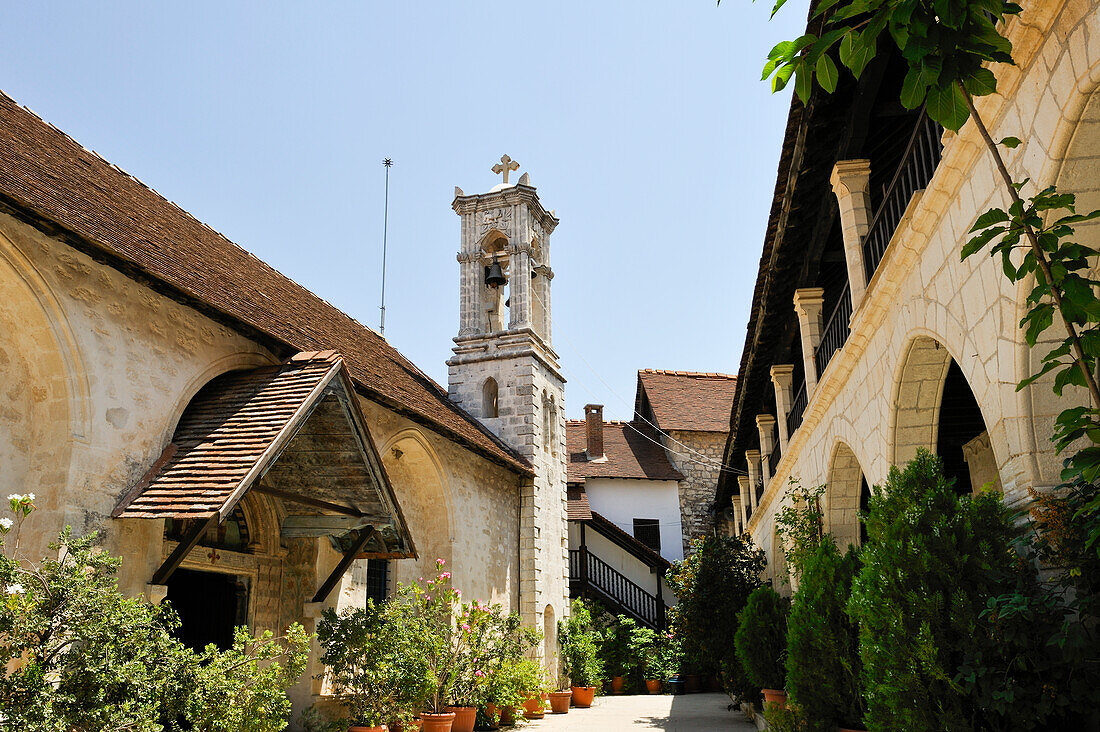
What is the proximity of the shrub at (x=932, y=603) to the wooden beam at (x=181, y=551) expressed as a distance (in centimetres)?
494

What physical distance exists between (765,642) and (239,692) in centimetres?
679

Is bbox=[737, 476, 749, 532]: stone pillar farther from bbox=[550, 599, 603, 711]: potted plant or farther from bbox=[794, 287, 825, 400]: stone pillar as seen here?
bbox=[794, 287, 825, 400]: stone pillar

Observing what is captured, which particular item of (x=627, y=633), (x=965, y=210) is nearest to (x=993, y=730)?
(x=965, y=210)

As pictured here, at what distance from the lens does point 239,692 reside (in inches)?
274

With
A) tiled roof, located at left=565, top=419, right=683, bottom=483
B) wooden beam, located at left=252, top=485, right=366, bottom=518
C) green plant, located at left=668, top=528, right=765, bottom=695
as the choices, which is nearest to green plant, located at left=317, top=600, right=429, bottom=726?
wooden beam, located at left=252, top=485, right=366, bottom=518

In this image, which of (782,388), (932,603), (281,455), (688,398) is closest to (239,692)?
(281,455)

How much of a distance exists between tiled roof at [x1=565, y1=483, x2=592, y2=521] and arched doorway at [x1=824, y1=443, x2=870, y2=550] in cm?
1368

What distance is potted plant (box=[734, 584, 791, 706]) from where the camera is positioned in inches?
424

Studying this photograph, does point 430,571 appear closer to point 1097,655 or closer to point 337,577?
point 337,577

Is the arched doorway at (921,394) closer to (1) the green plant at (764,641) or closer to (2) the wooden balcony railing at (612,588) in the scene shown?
(1) the green plant at (764,641)

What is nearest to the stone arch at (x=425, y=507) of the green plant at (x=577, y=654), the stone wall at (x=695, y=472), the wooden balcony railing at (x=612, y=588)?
the green plant at (x=577, y=654)

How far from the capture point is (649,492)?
27953 millimetres

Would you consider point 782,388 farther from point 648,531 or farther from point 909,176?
point 648,531

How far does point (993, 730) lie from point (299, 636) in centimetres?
584
